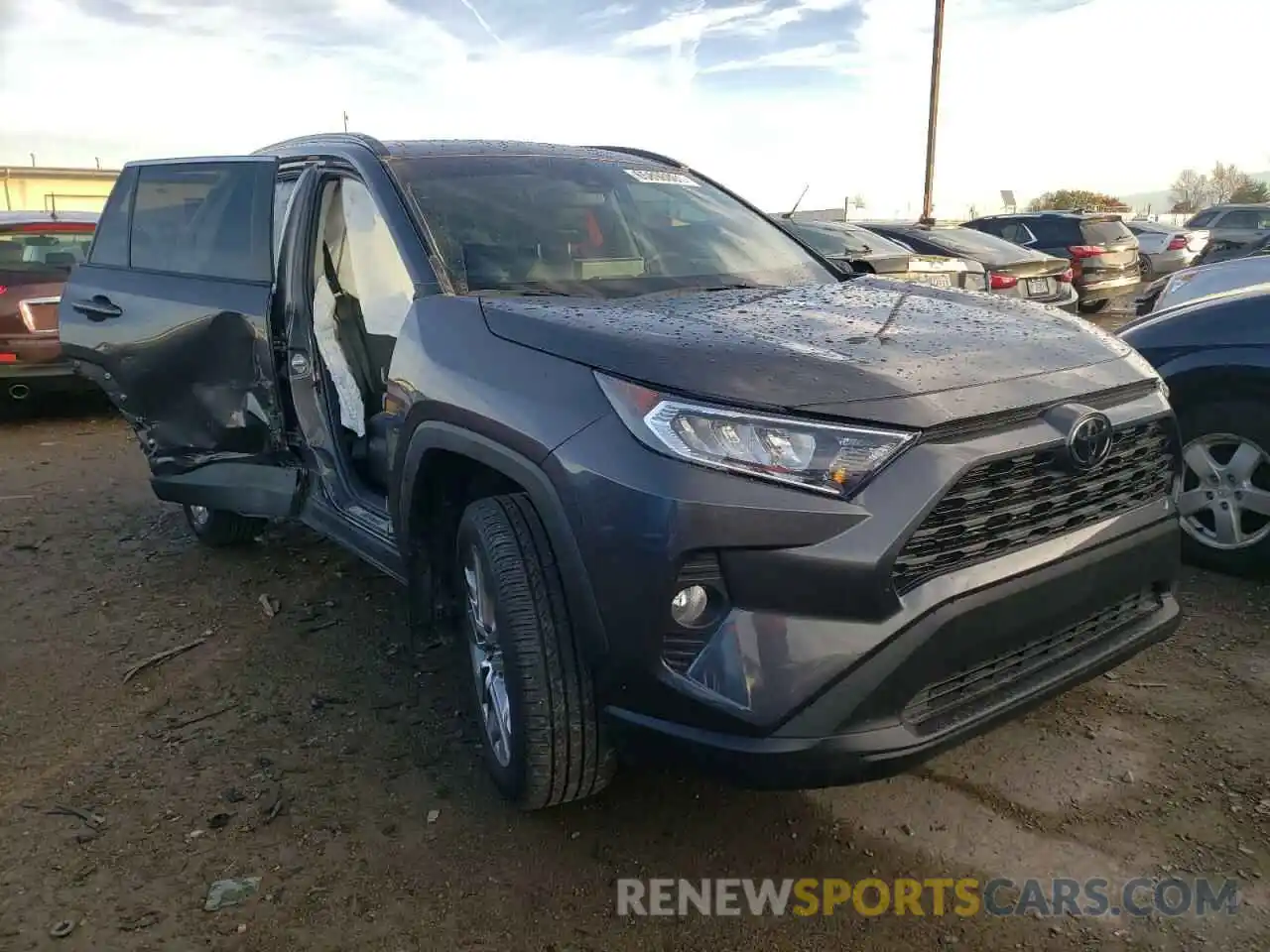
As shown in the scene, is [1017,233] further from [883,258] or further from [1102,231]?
[883,258]

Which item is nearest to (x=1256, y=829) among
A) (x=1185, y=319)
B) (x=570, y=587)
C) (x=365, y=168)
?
(x=570, y=587)

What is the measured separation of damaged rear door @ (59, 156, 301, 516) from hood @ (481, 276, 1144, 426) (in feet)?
5.34

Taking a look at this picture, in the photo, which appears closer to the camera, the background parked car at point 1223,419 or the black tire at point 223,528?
the background parked car at point 1223,419

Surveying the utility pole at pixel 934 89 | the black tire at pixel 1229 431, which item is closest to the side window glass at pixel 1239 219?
the utility pole at pixel 934 89

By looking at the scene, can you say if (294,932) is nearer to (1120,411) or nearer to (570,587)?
(570,587)

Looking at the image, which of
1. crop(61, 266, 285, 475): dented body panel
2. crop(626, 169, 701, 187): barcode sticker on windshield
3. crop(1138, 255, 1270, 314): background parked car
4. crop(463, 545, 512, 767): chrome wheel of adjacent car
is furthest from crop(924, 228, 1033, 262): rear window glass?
crop(463, 545, 512, 767): chrome wheel of adjacent car

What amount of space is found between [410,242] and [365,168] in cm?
47

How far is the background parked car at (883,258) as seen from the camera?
16.6 feet

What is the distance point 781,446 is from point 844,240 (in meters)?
7.97

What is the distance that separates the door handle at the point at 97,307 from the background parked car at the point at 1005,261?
7.12 meters

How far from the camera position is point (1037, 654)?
7.84ft

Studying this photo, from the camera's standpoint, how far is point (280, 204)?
3.92m

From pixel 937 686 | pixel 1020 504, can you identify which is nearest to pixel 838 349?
pixel 1020 504

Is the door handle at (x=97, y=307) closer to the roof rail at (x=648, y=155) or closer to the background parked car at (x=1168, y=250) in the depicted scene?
the roof rail at (x=648, y=155)
